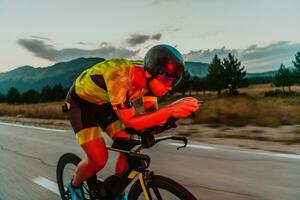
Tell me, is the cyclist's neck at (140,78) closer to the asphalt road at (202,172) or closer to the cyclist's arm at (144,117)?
the cyclist's arm at (144,117)

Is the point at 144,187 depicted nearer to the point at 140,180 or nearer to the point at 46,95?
the point at 140,180

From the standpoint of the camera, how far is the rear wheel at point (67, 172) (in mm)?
3833

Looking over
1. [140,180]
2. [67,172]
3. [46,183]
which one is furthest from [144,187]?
[46,183]

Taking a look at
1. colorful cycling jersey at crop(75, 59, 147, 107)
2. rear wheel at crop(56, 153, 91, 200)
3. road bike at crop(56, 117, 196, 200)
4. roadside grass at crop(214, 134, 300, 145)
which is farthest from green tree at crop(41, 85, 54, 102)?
road bike at crop(56, 117, 196, 200)

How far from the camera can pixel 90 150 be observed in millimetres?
3434

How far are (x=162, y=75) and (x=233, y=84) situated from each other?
4087 inches

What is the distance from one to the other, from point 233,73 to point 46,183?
337ft

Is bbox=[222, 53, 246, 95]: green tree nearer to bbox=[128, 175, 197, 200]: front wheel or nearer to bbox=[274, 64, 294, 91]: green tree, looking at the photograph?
bbox=[274, 64, 294, 91]: green tree

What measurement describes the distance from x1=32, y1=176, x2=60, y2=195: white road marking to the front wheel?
2.58 metres

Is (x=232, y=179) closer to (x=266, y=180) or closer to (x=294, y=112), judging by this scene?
(x=266, y=180)

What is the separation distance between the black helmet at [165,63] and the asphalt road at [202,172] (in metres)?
2.25

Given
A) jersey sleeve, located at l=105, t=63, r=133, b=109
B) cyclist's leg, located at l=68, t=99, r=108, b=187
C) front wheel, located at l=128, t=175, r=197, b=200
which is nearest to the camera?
front wheel, located at l=128, t=175, r=197, b=200

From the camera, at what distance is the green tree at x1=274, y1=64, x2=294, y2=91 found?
110 metres

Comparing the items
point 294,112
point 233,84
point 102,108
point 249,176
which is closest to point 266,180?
point 249,176
